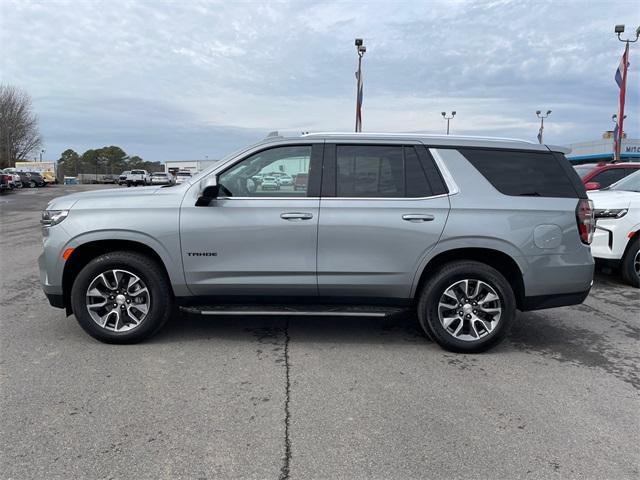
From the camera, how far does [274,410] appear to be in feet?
11.3

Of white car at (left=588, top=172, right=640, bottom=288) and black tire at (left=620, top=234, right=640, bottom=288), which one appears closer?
white car at (left=588, top=172, right=640, bottom=288)

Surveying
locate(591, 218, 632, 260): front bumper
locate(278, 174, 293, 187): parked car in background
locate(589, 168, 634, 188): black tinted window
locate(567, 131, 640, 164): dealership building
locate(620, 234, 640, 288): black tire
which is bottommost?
locate(620, 234, 640, 288): black tire

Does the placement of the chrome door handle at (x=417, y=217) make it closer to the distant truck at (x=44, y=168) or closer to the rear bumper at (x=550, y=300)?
the rear bumper at (x=550, y=300)

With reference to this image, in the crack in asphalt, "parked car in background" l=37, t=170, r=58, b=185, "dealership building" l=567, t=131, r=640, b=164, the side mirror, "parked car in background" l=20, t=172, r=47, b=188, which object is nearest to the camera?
the crack in asphalt

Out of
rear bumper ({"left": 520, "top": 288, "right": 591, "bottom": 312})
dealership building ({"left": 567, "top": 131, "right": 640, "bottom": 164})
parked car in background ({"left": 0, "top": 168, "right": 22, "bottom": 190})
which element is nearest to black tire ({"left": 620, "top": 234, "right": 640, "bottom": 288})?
rear bumper ({"left": 520, "top": 288, "right": 591, "bottom": 312})

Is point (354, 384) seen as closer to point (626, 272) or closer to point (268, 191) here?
point (268, 191)

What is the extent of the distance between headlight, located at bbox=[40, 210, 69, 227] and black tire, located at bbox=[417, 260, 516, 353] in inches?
130

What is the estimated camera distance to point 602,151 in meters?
44.6

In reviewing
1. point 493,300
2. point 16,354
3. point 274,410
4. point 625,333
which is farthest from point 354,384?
point 625,333

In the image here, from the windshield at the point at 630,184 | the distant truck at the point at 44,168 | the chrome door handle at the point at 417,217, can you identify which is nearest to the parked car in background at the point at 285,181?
the chrome door handle at the point at 417,217

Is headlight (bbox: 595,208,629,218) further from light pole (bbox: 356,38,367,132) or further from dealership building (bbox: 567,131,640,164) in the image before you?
dealership building (bbox: 567,131,640,164)

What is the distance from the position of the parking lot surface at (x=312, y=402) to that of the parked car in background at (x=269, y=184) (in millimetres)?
1460

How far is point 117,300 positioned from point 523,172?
12.6ft

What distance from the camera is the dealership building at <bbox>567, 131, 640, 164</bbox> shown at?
3931cm
